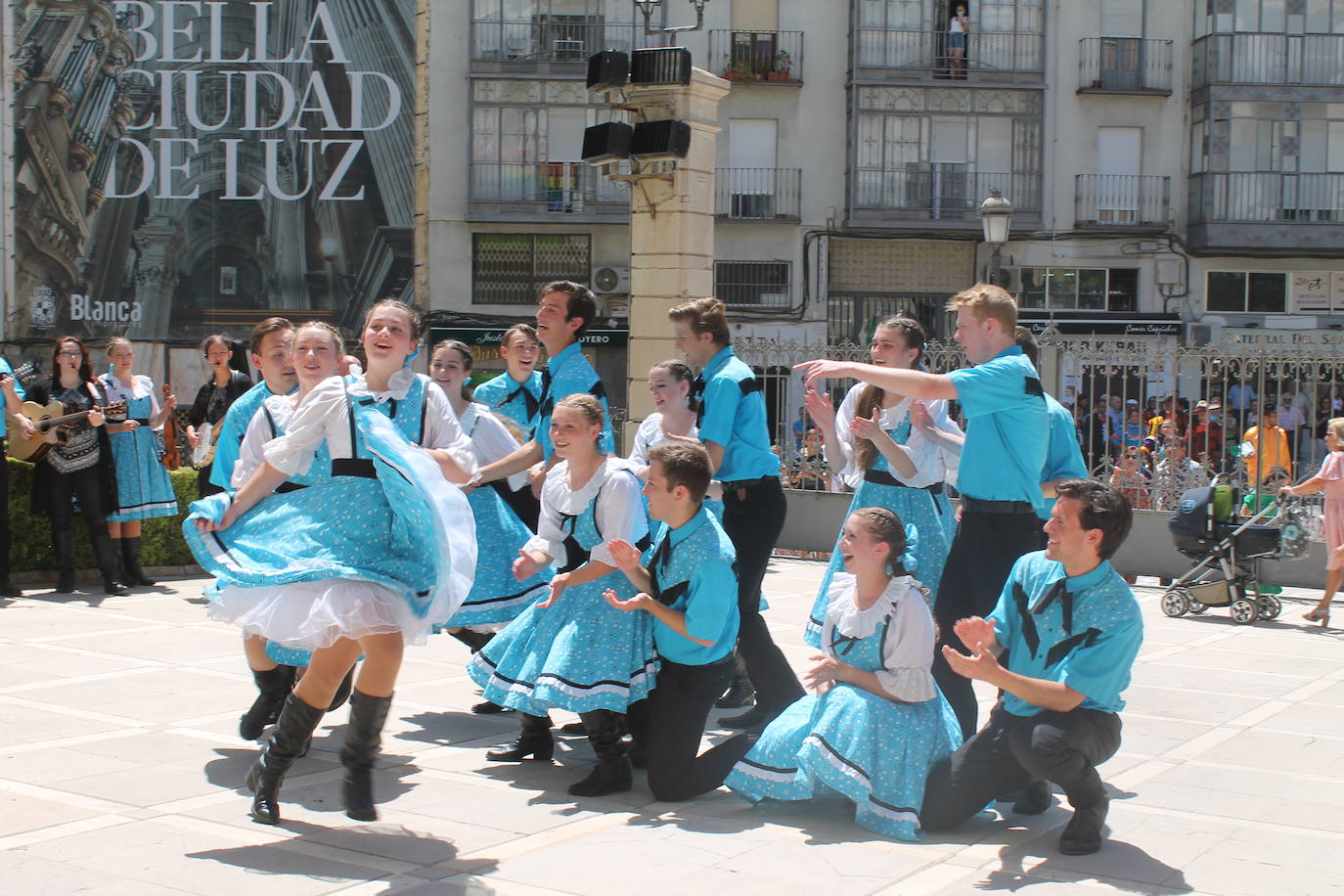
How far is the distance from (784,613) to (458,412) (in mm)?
4020

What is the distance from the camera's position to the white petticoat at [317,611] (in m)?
4.68

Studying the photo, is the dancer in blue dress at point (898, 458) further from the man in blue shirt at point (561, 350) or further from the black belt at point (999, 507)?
the man in blue shirt at point (561, 350)

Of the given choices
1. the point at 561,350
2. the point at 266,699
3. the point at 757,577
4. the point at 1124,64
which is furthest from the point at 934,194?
the point at 266,699

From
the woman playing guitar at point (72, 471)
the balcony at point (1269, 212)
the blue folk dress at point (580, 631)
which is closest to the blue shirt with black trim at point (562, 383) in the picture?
the blue folk dress at point (580, 631)

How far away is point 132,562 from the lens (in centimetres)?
1123

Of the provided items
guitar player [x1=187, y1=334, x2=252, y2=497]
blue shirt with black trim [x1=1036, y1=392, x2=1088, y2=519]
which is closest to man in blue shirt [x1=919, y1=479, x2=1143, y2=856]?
blue shirt with black trim [x1=1036, y1=392, x2=1088, y2=519]

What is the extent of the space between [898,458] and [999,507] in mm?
620

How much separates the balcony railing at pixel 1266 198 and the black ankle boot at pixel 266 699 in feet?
94.8

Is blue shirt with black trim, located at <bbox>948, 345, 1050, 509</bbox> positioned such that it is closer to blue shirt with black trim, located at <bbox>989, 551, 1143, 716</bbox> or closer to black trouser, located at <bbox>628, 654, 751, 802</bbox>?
blue shirt with black trim, located at <bbox>989, 551, 1143, 716</bbox>

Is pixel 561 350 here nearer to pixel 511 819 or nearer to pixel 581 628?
pixel 581 628

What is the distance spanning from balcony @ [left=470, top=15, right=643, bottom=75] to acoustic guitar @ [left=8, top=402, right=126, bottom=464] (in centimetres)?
2250

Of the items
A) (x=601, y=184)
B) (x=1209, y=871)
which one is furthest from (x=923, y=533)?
(x=601, y=184)

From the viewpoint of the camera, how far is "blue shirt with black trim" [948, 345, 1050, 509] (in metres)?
5.50

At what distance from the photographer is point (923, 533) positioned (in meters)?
6.32
